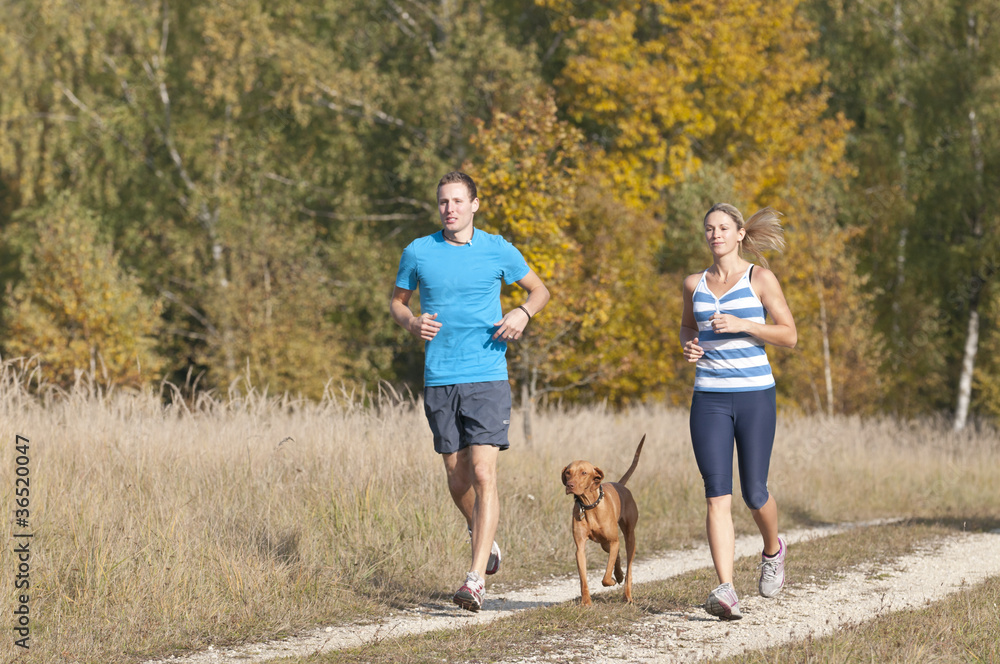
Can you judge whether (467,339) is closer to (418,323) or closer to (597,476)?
(418,323)

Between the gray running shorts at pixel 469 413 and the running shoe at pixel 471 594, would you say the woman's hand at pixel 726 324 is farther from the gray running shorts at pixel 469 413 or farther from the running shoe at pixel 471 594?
the running shoe at pixel 471 594

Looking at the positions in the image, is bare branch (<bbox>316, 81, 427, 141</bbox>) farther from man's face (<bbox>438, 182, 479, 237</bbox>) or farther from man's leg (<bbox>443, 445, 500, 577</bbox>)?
man's leg (<bbox>443, 445, 500, 577</bbox>)

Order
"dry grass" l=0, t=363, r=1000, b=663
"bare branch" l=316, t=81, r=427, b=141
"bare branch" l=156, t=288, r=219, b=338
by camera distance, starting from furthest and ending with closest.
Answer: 1. "bare branch" l=156, t=288, r=219, b=338
2. "bare branch" l=316, t=81, r=427, b=141
3. "dry grass" l=0, t=363, r=1000, b=663

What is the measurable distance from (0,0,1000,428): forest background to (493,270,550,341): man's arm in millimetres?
11901

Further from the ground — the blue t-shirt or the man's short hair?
the man's short hair

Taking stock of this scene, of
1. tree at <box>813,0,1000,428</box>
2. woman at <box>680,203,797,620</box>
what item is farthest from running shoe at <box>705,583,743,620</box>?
tree at <box>813,0,1000,428</box>

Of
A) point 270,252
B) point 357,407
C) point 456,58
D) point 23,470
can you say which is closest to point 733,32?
point 456,58

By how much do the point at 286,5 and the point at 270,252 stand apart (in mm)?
6315

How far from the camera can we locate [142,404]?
8.53 meters

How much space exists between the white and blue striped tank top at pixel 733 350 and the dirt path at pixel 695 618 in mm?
1248

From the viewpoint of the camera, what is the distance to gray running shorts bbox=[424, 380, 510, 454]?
217 inches

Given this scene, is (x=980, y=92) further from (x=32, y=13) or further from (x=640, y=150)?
(x=32, y=13)

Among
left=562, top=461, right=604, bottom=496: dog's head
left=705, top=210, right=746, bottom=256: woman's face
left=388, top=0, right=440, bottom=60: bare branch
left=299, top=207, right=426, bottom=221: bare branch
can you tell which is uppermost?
left=388, top=0, right=440, bottom=60: bare branch

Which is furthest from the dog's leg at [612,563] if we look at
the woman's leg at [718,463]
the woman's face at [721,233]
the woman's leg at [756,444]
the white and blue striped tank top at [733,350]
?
the woman's face at [721,233]
